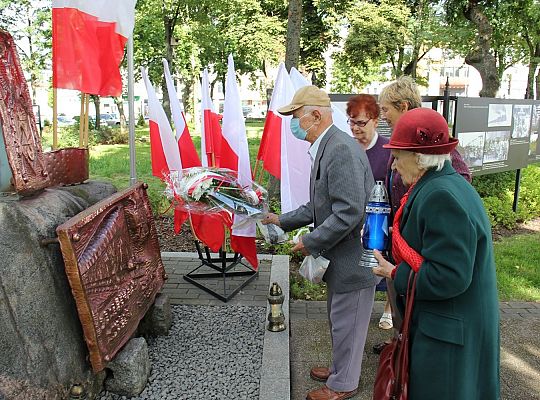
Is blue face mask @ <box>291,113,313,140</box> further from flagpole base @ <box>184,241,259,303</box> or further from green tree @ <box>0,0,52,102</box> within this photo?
green tree @ <box>0,0,52,102</box>

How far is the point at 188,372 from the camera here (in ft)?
11.2

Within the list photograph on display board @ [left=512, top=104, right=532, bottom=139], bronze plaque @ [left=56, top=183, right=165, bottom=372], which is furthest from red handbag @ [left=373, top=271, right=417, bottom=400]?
photograph on display board @ [left=512, top=104, right=532, bottom=139]

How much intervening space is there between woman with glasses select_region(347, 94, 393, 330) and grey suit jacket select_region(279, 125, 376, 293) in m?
0.77

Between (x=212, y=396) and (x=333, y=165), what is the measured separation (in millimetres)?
1692

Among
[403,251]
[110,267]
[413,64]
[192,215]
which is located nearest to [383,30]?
[413,64]

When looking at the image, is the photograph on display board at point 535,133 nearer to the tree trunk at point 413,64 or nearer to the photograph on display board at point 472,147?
the photograph on display board at point 472,147

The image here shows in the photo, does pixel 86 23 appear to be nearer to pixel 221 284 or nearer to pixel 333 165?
pixel 333 165

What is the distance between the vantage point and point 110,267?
118 inches

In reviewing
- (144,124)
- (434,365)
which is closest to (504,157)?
(434,365)

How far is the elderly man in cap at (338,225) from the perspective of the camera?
2770 millimetres

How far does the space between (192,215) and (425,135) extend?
314cm

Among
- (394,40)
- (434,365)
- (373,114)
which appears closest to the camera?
(434,365)

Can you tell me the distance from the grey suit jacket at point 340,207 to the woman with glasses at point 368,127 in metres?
0.77

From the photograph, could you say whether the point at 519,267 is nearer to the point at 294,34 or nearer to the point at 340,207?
the point at 340,207
